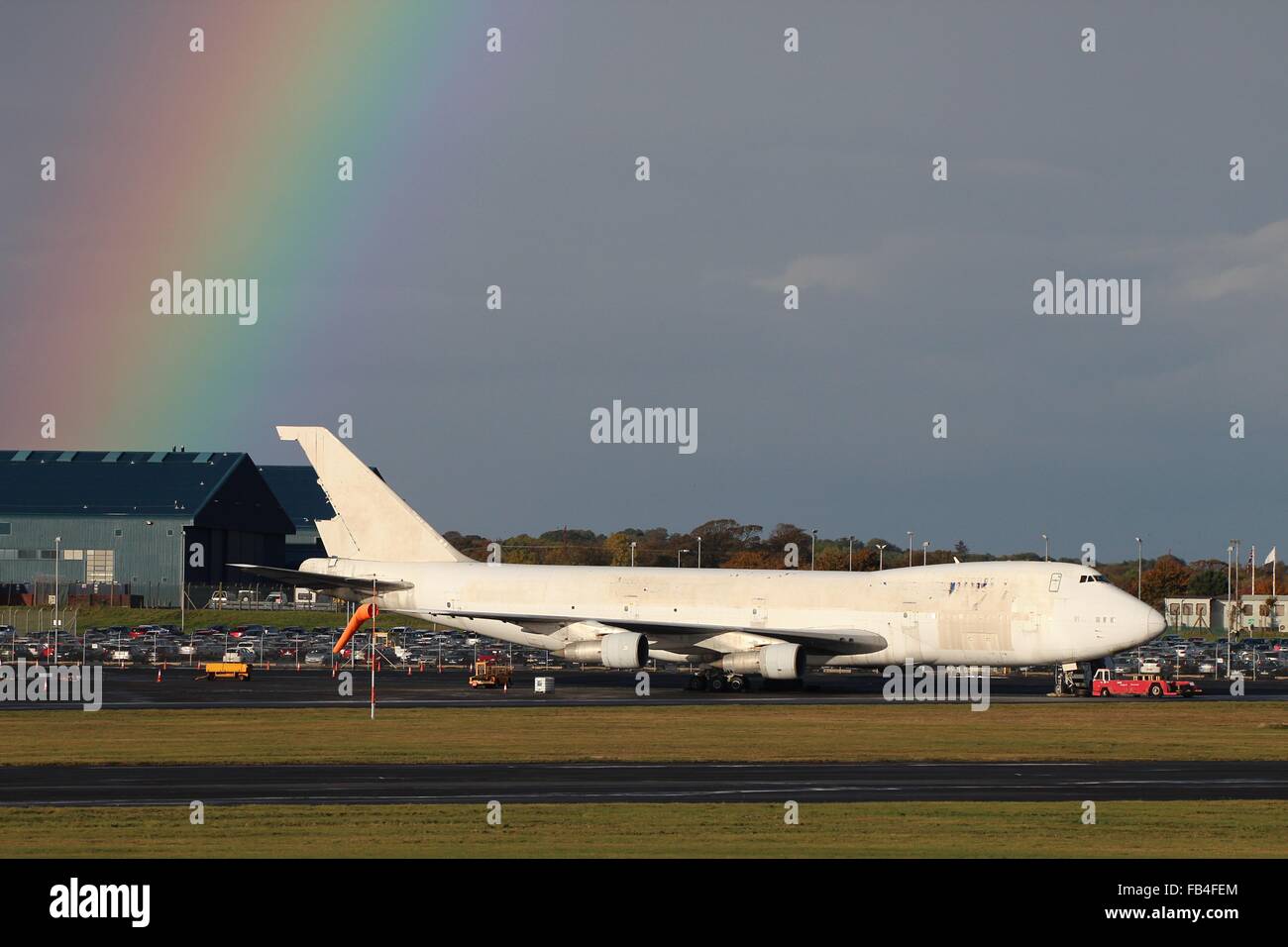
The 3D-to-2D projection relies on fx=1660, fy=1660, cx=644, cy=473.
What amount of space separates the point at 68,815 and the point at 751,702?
37128mm

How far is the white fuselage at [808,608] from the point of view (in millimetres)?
67062

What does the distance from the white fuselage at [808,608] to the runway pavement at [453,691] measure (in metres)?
2.33

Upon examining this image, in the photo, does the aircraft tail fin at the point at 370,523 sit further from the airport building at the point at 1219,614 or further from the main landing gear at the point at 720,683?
the airport building at the point at 1219,614

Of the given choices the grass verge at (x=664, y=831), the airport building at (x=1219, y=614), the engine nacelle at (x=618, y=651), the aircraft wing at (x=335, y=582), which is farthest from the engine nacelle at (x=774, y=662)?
the airport building at (x=1219, y=614)

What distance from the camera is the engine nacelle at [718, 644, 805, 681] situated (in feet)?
227

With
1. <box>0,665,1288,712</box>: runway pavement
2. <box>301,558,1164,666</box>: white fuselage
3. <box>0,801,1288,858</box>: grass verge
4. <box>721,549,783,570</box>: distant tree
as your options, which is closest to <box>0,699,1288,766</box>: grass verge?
<box>0,665,1288,712</box>: runway pavement

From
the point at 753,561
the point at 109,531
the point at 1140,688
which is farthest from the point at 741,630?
the point at 109,531

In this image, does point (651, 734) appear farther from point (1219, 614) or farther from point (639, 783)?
point (1219, 614)

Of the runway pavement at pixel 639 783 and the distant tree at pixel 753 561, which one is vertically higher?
the distant tree at pixel 753 561

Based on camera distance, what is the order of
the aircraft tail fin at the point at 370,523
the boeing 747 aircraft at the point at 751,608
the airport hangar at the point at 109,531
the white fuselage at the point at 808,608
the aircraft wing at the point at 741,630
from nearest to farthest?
the white fuselage at the point at 808,608 → the boeing 747 aircraft at the point at 751,608 → the aircraft wing at the point at 741,630 → the aircraft tail fin at the point at 370,523 → the airport hangar at the point at 109,531

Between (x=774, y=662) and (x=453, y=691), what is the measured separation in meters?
13.7

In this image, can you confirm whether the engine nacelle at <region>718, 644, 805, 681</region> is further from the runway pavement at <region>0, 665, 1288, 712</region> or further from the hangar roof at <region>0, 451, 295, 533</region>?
the hangar roof at <region>0, 451, 295, 533</region>
